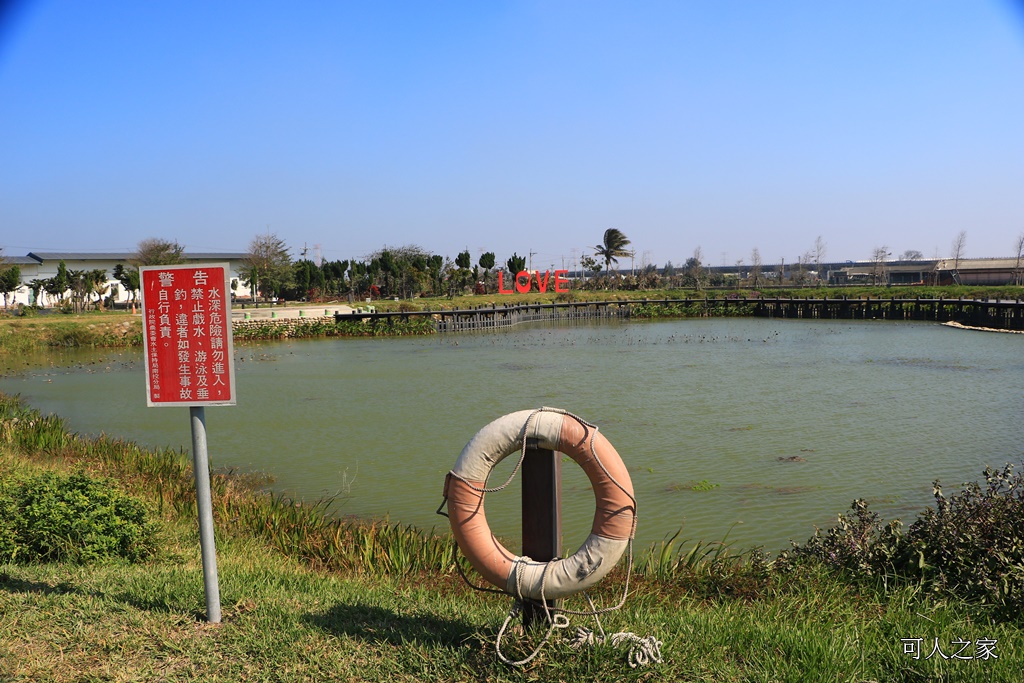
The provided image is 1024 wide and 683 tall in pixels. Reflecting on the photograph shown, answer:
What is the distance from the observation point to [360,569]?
5.18 meters

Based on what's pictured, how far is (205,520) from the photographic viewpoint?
12.3 feet

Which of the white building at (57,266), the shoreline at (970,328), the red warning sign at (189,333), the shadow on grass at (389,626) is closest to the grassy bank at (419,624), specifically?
the shadow on grass at (389,626)

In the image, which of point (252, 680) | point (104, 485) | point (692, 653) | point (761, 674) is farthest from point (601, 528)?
point (104, 485)

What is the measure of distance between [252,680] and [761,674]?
1976 millimetres

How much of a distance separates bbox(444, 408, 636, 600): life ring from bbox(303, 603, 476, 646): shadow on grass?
0.35m

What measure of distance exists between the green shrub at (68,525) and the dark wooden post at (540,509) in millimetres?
2981

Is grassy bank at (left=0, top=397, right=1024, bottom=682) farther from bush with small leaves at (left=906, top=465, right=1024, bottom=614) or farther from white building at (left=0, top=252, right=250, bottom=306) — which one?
white building at (left=0, top=252, right=250, bottom=306)

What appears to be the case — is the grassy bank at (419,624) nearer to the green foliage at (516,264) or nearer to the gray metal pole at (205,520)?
the gray metal pole at (205,520)

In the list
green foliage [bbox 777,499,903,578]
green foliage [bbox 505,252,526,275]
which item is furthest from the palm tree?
green foliage [bbox 777,499,903,578]

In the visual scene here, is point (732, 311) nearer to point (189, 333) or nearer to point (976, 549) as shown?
point (976, 549)

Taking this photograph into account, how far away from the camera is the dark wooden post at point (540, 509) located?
3.31 m

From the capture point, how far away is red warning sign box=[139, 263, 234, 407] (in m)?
3.69

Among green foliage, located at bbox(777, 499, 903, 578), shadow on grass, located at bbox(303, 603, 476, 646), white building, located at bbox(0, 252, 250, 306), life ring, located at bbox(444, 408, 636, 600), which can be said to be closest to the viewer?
life ring, located at bbox(444, 408, 636, 600)

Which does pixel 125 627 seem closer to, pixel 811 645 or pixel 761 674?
pixel 761 674
